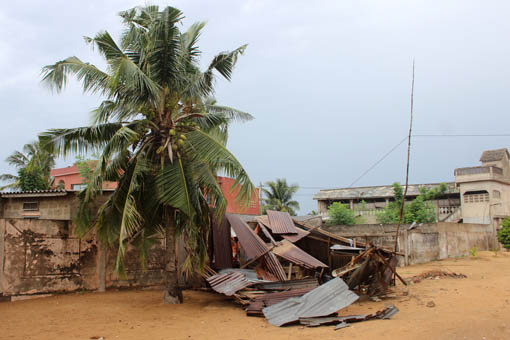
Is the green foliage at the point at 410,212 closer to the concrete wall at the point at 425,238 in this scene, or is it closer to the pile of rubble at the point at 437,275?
the concrete wall at the point at 425,238

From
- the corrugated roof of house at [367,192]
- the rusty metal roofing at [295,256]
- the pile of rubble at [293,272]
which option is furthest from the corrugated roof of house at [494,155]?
the rusty metal roofing at [295,256]

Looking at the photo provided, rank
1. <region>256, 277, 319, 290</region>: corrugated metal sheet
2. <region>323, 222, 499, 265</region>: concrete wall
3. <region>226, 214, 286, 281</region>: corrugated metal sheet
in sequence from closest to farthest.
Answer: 1. <region>256, 277, 319, 290</region>: corrugated metal sheet
2. <region>226, 214, 286, 281</region>: corrugated metal sheet
3. <region>323, 222, 499, 265</region>: concrete wall

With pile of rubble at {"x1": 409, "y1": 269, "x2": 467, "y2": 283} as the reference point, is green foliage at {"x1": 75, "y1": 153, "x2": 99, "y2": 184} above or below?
above

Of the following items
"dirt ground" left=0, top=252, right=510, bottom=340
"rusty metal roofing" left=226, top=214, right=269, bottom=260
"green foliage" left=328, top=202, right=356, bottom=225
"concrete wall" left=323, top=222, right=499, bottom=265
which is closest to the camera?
"dirt ground" left=0, top=252, right=510, bottom=340

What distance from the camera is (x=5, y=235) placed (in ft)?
31.5

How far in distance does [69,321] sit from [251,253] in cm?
463

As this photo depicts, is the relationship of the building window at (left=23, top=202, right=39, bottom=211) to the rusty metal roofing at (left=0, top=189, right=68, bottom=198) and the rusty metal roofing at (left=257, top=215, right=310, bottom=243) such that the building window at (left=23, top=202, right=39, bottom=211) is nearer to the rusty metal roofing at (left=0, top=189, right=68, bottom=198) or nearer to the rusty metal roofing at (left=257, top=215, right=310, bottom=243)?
the rusty metal roofing at (left=0, top=189, right=68, bottom=198)

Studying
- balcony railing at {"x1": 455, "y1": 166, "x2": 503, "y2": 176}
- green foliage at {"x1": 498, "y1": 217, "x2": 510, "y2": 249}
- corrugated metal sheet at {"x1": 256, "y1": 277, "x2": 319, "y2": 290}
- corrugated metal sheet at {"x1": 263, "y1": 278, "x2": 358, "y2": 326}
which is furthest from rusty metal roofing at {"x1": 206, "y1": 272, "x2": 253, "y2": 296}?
balcony railing at {"x1": 455, "y1": 166, "x2": 503, "y2": 176}

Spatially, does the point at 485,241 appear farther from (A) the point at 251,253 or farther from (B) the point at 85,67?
(B) the point at 85,67

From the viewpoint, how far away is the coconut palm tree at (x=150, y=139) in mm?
8953

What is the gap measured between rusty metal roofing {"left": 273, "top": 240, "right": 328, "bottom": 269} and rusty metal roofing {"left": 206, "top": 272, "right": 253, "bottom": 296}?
1288 millimetres

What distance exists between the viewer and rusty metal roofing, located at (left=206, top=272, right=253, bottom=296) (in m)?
9.41

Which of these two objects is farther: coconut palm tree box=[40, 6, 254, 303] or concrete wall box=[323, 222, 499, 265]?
concrete wall box=[323, 222, 499, 265]

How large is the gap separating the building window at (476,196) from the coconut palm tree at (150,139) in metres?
26.4
